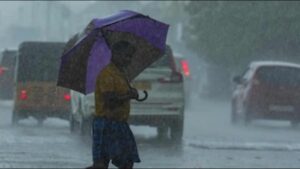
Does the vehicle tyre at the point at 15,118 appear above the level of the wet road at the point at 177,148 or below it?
above

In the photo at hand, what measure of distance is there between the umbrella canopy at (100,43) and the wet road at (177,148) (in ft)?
10.5

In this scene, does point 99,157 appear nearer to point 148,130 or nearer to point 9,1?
point 148,130

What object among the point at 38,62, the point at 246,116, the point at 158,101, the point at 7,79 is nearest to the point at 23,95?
the point at 38,62

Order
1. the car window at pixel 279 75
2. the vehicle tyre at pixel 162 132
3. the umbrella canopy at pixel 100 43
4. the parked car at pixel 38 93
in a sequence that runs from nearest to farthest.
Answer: the umbrella canopy at pixel 100 43
the vehicle tyre at pixel 162 132
the parked car at pixel 38 93
the car window at pixel 279 75

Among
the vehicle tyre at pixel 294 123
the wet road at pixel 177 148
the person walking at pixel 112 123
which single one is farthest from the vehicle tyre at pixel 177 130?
the person walking at pixel 112 123

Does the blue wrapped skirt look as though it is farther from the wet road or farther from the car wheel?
the car wheel

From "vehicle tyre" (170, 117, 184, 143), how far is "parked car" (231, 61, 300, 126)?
607cm

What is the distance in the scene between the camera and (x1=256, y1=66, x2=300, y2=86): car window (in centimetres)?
2444

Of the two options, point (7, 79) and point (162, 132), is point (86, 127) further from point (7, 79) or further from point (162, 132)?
point (7, 79)

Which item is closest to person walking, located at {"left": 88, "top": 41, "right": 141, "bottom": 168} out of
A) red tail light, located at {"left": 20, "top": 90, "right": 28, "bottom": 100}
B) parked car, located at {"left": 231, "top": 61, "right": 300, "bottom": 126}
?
red tail light, located at {"left": 20, "top": 90, "right": 28, "bottom": 100}

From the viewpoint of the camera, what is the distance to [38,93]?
22188 mm

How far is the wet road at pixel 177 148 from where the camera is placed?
1423cm

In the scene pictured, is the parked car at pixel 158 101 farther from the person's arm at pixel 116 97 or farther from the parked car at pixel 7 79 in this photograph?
the parked car at pixel 7 79

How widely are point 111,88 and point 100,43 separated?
787 millimetres
